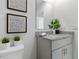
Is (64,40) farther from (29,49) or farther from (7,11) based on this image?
(7,11)

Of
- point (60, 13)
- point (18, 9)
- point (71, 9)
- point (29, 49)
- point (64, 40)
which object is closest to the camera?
point (18, 9)

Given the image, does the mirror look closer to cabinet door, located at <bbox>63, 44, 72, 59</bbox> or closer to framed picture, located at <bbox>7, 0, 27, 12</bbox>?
framed picture, located at <bbox>7, 0, 27, 12</bbox>

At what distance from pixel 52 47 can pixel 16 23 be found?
670 mm

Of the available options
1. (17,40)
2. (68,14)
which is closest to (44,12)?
(68,14)

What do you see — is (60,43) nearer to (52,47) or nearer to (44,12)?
(52,47)

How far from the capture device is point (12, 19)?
1.34 m

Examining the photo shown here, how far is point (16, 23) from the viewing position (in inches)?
55.0

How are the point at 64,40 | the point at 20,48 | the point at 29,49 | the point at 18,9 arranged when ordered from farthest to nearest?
1. the point at 64,40
2. the point at 29,49
3. the point at 18,9
4. the point at 20,48

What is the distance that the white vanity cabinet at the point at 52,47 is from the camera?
1.52 metres

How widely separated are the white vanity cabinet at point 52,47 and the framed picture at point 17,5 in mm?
615

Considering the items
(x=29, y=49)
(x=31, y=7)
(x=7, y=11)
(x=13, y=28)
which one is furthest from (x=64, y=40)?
(x=7, y=11)

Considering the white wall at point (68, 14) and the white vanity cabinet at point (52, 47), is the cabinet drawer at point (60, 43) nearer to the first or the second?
the white vanity cabinet at point (52, 47)

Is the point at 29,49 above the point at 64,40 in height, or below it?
below

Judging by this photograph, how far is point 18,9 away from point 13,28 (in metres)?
0.30
